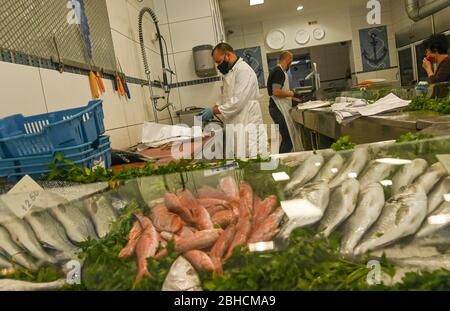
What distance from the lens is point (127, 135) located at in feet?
10.7

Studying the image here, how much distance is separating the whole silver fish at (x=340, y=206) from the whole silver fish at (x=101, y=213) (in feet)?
2.03

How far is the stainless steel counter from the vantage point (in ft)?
6.44

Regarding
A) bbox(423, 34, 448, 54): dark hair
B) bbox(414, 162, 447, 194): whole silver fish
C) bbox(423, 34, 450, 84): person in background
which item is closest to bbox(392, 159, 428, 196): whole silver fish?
bbox(414, 162, 447, 194): whole silver fish

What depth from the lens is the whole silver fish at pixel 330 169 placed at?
114cm

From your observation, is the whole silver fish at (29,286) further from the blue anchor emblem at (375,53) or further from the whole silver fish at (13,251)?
the blue anchor emblem at (375,53)

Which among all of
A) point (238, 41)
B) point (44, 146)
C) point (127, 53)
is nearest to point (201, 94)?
point (127, 53)

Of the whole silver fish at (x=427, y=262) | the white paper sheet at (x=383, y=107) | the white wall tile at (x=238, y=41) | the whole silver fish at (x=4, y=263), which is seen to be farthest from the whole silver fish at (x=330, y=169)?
the white wall tile at (x=238, y=41)

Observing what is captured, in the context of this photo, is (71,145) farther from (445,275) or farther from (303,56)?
(303,56)

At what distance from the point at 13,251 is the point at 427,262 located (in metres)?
1.07

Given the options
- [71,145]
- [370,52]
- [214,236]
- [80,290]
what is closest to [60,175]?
[71,145]

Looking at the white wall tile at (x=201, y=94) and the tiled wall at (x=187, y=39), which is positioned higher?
the tiled wall at (x=187, y=39)

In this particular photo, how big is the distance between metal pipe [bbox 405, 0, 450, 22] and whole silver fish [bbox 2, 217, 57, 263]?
5.89 metres

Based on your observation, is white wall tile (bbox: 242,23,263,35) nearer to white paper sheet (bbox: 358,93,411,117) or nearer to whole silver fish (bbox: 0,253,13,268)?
white paper sheet (bbox: 358,93,411,117)
